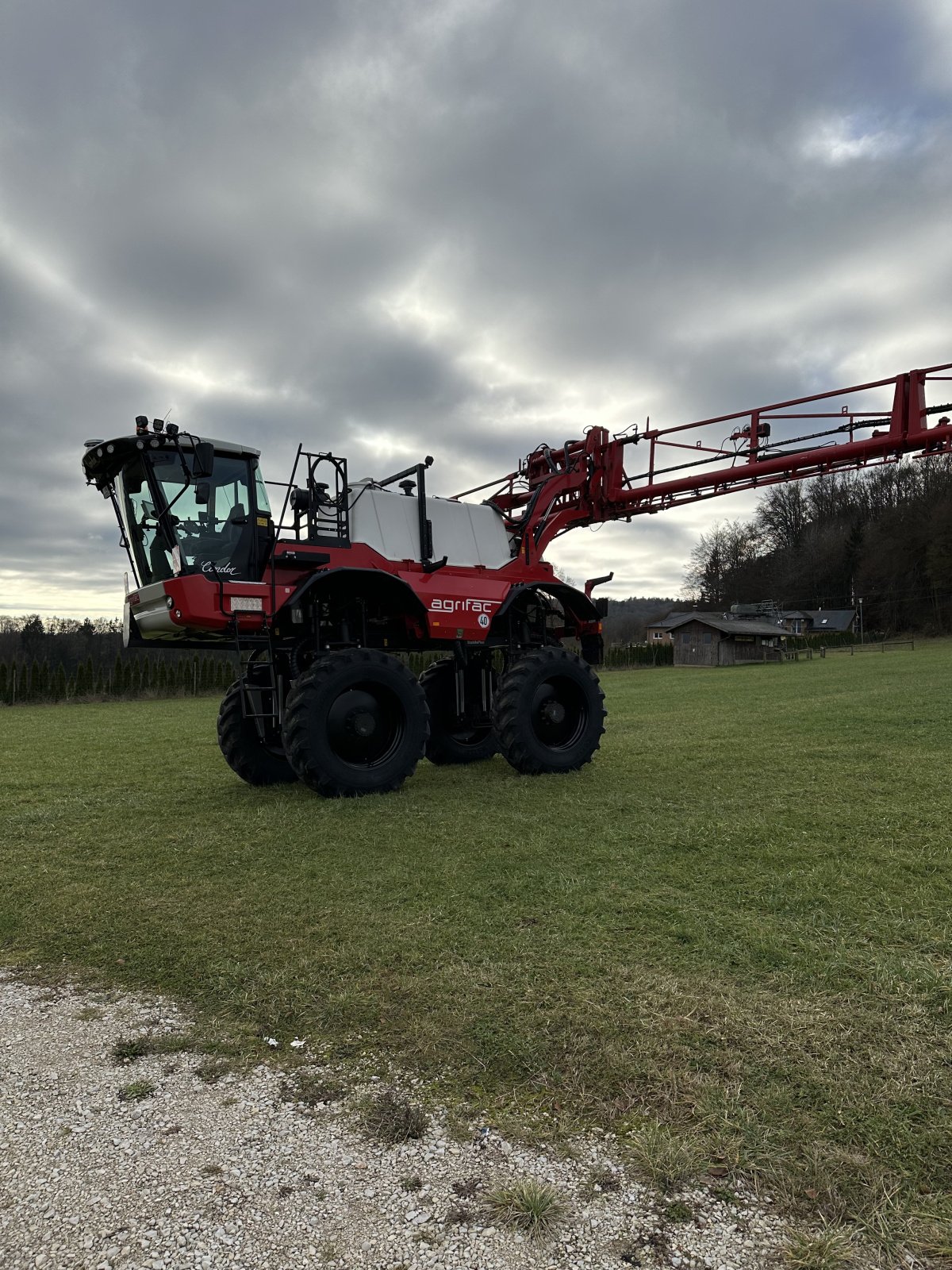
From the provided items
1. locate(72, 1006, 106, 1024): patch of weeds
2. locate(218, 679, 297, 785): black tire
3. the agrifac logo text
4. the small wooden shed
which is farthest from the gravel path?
the small wooden shed

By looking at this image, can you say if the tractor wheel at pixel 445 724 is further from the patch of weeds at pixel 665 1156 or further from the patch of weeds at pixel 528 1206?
the patch of weeds at pixel 528 1206

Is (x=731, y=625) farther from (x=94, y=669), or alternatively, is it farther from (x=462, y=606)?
(x=462, y=606)

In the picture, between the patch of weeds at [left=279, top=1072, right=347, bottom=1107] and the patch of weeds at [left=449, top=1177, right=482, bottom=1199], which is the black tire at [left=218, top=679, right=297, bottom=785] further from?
the patch of weeds at [left=449, top=1177, right=482, bottom=1199]

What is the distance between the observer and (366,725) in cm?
743

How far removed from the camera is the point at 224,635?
7.54 m

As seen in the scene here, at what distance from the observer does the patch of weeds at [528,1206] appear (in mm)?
1862

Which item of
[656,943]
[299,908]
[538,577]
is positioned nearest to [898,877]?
[656,943]

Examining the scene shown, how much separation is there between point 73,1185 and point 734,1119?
6.01 ft

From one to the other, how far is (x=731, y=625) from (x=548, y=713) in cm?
5350

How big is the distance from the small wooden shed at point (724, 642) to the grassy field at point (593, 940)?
51.6m

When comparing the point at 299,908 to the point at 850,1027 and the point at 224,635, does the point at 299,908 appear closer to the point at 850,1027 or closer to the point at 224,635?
the point at 850,1027

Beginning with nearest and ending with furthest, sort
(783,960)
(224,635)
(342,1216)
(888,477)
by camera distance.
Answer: (342,1216), (783,960), (224,635), (888,477)

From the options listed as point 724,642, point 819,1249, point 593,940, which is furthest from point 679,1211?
point 724,642

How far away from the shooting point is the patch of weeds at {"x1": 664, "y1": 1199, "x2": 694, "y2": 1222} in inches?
73.7
